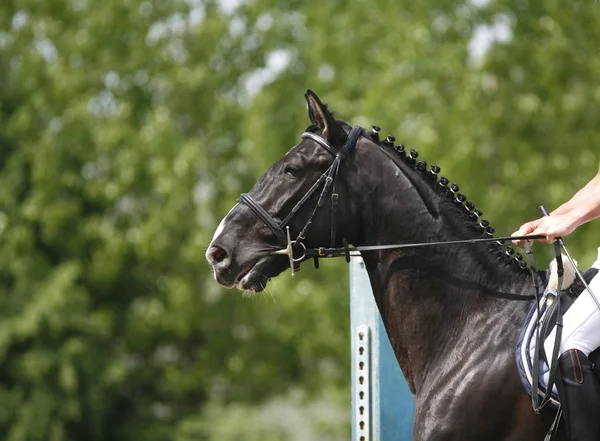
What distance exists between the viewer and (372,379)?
18.1 ft

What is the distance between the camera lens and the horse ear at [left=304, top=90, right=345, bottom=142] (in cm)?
400

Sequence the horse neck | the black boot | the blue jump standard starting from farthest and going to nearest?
the blue jump standard, the horse neck, the black boot

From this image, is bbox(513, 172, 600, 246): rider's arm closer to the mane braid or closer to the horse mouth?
the mane braid

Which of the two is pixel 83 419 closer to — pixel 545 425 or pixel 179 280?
pixel 179 280

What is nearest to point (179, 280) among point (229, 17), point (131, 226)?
point (131, 226)

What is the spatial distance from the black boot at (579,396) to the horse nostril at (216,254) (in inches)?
61.9

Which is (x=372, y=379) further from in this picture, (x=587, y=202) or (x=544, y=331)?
(x=587, y=202)

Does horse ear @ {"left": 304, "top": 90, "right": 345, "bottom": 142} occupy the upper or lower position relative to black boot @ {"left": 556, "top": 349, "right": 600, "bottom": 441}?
upper

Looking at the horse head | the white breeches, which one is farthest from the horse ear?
the white breeches

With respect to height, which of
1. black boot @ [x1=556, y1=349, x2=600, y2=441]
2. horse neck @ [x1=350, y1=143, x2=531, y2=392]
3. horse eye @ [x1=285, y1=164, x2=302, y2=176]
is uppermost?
horse eye @ [x1=285, y1=164, x2=302, y2=176]

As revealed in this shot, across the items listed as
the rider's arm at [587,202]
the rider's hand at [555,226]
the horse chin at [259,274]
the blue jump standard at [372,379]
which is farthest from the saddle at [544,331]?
the blue jump standard at [372,379]

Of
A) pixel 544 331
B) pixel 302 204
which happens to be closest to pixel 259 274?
pixel 302 204

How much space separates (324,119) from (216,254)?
2.69 ft

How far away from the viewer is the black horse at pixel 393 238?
3.89 metres
